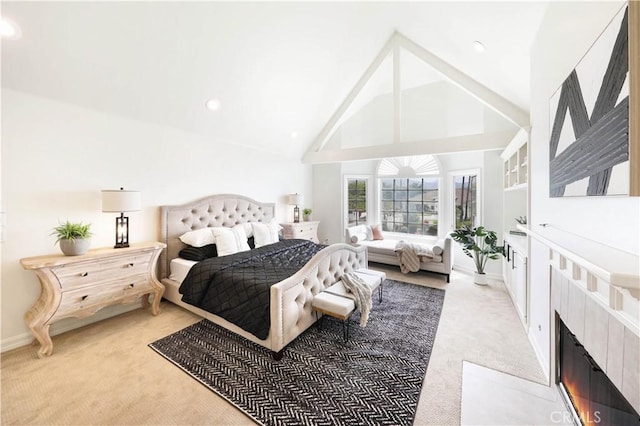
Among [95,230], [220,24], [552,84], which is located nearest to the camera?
[552,84]

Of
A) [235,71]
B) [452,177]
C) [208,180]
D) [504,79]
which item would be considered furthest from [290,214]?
[504,79]

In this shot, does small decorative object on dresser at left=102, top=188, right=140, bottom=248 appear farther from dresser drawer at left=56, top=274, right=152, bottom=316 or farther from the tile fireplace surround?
the tile fireplace surround

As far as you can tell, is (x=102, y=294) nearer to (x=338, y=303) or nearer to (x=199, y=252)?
(x=199, y=252)

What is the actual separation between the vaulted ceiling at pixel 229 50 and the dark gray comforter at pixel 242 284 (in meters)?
2.12

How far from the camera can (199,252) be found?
10.6ft

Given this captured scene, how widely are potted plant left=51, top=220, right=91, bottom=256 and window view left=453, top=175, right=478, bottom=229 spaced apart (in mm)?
5601

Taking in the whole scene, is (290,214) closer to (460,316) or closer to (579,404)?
(460,316)

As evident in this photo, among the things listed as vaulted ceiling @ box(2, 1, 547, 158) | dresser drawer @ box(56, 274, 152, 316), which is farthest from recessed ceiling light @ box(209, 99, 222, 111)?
dresser drawer @ box(56, 274, 152, 316)

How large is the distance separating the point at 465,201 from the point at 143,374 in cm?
539

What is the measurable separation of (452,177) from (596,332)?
4333mm

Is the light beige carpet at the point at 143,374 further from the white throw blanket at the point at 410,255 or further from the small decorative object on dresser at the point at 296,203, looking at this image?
the small decorative object on dresser at the point at 296,203

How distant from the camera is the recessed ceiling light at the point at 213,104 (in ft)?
11.0

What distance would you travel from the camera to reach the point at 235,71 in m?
3.11

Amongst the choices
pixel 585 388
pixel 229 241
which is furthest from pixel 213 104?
pixel 585 388
